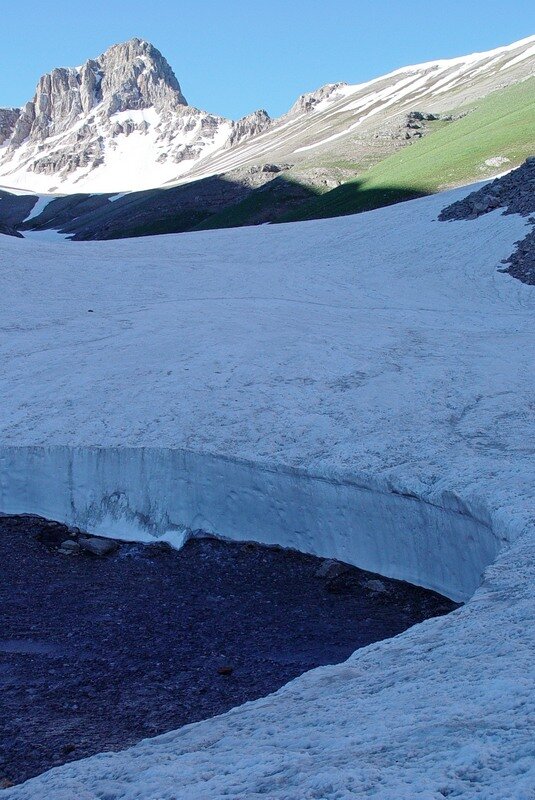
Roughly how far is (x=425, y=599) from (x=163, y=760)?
13.7 ft

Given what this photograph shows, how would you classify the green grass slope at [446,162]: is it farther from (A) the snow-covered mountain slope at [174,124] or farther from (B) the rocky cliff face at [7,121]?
(B) the rocky cliff face at [7,121]

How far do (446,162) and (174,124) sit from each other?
408ft

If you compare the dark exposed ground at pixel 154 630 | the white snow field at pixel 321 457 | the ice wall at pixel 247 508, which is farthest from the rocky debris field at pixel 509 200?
the dark exposed ground at pixel 154 630

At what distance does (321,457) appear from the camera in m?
9.17

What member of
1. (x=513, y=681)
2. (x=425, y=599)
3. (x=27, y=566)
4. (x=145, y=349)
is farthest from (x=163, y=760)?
(x=145, y=349)

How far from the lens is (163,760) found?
4.23m

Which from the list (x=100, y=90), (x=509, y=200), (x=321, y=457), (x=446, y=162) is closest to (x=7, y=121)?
(x=100, y=90)

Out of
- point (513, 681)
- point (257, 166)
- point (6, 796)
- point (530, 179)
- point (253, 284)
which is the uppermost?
point (257, 166)

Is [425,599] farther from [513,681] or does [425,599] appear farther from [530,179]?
[530,179]

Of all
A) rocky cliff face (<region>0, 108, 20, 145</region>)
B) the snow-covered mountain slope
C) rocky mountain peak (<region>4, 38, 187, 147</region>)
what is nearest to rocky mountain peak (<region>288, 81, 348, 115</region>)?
the snow-covered mountain slope

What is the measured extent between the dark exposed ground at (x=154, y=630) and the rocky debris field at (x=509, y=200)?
13515 mm

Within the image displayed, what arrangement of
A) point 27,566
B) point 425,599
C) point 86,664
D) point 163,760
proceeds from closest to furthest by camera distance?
point 163,760 → point 86,664 → point 425,599 → point 27,566

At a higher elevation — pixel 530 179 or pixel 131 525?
pixel 530 179

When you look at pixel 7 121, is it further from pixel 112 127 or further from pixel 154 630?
pixel 154 630
